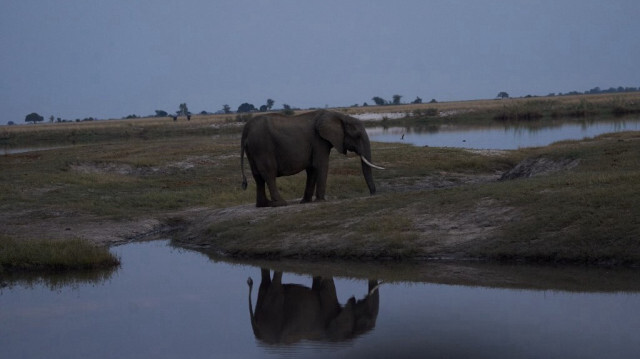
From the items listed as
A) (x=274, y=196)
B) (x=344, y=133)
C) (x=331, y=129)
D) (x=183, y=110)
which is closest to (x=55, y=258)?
(x=274, y=196)

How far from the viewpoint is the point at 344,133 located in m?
21.3

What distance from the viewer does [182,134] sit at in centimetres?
7738

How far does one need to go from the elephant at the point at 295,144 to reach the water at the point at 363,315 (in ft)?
14.3

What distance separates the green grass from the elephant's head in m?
6.04

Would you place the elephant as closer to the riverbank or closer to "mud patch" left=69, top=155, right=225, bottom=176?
the riverbank

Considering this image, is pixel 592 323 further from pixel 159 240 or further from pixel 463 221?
pixel 159 240

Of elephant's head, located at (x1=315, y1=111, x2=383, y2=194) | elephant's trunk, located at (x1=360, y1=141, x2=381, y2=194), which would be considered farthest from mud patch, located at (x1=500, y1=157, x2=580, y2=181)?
elephant's head, located at (x1=315, y1=111, x2=383, y2=194)

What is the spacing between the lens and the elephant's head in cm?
2084

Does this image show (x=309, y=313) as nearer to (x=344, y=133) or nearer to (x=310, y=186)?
(x=310, y=186)


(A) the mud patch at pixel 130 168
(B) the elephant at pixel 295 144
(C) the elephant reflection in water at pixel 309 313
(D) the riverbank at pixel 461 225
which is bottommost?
(C) the elephant reflection in water at pixel 309 313

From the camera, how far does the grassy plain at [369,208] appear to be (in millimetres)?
15320

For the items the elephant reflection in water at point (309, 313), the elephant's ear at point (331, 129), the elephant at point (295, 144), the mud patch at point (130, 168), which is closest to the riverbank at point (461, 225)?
the elephant at point (295, 144)

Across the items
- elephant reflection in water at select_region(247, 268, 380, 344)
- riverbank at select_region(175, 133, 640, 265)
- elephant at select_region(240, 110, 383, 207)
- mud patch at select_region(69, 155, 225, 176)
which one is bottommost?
elephant reflection in water at select_region(247, 268, 380, 344)

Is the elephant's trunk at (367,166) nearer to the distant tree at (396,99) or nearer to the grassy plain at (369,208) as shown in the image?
the grassy plain at (369,208)
